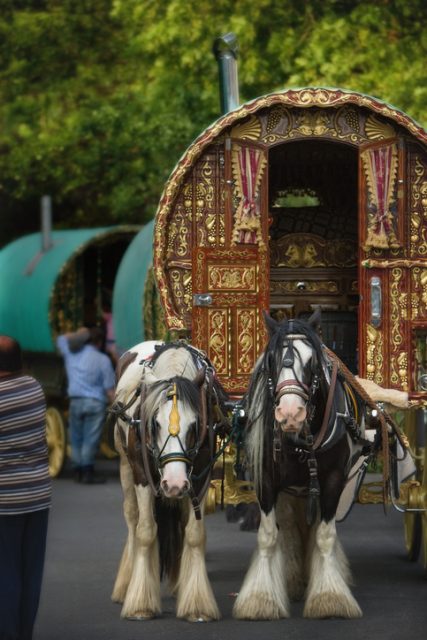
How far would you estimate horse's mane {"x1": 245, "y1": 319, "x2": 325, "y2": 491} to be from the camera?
409 inches

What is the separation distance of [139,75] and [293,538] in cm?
1988

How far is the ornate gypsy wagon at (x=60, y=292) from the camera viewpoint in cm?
1989

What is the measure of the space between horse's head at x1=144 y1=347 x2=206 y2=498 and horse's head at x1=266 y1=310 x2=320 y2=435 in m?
0.49

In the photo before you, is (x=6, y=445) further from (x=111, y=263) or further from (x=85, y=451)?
(x=111, y=263)

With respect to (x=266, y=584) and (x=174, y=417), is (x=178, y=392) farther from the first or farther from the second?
(x=266, y=584)

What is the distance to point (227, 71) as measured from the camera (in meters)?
16.8

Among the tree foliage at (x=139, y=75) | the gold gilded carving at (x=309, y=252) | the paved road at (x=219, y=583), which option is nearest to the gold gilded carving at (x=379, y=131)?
the gold gilded carving at (x=309, y=252)

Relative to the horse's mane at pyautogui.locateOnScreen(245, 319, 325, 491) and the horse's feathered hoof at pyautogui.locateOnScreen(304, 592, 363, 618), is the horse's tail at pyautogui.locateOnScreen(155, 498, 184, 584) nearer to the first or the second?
the horse's mane at pyautogui.locateOnScreen(245, 319, 325, 491)

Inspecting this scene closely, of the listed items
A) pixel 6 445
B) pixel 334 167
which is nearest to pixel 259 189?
pixel 334 167

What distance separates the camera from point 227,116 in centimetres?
1279

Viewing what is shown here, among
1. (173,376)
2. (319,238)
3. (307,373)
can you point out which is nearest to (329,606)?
(307,373)

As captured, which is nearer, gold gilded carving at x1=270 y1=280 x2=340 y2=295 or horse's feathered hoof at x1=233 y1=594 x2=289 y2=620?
horse's feathered hoof at x1=233 y1=594 x2=289 y2=620

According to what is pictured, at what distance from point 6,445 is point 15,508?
12.6 inches

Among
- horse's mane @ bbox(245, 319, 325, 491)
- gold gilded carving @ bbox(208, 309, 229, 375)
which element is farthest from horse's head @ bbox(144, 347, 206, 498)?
gold gilded carving @ bbox(208, 309, 229, 375)
